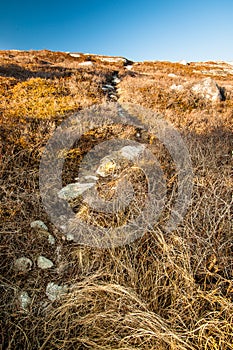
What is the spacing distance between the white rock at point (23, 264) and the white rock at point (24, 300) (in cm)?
31

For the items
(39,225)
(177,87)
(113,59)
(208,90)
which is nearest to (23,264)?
(39,225)

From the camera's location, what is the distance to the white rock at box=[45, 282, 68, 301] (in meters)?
2.93

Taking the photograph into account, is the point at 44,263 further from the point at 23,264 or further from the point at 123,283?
the point at 123,283

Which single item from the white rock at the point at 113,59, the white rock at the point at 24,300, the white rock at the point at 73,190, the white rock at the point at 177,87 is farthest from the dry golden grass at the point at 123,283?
the white rock at the point at 113,59

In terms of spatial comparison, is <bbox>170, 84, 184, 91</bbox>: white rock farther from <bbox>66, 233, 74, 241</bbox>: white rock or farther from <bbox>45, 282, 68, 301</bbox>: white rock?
<bbox>45, 282, 68, 301</bbox>: white rock

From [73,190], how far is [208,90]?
28.5 feet

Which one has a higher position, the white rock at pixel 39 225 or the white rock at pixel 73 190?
the white rock at pixel 73 190

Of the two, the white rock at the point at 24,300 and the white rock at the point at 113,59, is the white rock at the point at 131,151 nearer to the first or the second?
the white rock at the point at 24,300

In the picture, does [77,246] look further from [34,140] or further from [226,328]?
[34,140]

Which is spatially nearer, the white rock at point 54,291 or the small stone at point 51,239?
the white rock at point 54,291

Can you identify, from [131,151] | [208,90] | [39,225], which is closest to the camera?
[39,225]

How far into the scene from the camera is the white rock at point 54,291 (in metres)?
2.93

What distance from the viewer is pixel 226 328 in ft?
7.16

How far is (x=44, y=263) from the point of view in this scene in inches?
130
